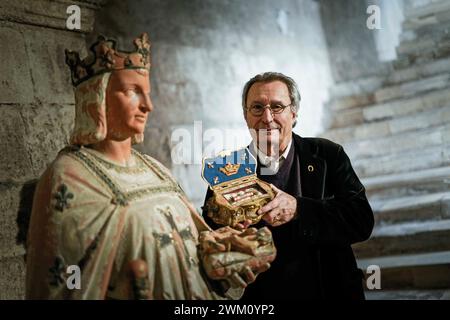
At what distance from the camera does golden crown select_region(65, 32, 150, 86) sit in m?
2.11

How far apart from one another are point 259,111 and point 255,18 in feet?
7.03

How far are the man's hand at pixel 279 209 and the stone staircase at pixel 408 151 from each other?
→ 1375 mm

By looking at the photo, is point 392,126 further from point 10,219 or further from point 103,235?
point 103,235

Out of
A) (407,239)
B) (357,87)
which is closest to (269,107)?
(407,239)

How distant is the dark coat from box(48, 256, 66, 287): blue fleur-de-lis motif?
0.79m

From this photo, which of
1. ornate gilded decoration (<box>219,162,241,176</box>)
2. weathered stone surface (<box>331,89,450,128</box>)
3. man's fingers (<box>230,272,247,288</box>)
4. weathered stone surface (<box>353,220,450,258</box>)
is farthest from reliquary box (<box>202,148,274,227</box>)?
weathered stone surface (<box>331,89,450,128</box>)

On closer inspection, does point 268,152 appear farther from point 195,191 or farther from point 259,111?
point 195,191

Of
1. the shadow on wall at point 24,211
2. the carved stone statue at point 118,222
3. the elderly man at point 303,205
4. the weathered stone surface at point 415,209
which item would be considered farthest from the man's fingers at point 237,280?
the weathered stone surface at point 415,209

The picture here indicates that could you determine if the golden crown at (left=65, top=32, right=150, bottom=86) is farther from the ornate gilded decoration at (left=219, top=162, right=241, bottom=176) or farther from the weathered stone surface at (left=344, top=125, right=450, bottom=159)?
the weathered stone surface at (left=344, top=125, right=450, bottom=159)

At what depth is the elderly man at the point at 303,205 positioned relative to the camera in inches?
98.0

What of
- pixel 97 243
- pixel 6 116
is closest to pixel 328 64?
pixel 6 116

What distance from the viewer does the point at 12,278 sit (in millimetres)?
2498

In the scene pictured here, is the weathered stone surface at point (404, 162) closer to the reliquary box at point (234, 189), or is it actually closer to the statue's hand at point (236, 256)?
the reliquary box at point (234, 189)
